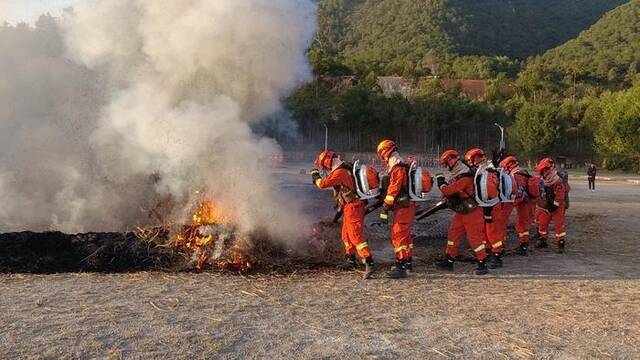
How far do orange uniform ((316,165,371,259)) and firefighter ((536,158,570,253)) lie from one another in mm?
4621

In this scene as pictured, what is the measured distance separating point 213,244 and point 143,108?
9.01ft

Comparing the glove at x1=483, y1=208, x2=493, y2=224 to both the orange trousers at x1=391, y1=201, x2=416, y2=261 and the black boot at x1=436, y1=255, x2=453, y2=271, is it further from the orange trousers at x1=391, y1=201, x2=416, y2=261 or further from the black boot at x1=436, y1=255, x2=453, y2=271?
the orange trousers at x1=391, y1=201, x2=416, y2=261

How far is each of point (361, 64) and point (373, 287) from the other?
241 feet

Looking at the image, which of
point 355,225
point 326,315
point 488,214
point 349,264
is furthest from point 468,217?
point 326,315

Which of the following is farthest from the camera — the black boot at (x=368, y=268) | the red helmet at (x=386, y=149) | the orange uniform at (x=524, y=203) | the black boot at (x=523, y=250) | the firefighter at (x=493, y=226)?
the orange uniform at (x=524, y=203)

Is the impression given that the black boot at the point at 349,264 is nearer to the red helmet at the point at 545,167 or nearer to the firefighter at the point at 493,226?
the firefighter at the point at 493,226

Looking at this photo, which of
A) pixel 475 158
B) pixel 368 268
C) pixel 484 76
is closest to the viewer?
pixel 368 268

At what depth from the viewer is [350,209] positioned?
8156 mm

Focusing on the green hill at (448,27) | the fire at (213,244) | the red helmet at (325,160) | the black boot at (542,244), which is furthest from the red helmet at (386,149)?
the green hill at (448,27)

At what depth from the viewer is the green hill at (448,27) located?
9862 cm

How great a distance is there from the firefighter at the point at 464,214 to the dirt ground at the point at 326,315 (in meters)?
0.31

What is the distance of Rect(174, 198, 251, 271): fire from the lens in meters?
8.08

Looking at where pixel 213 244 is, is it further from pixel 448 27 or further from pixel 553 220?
pixel 448 27

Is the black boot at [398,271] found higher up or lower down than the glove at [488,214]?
lower down
